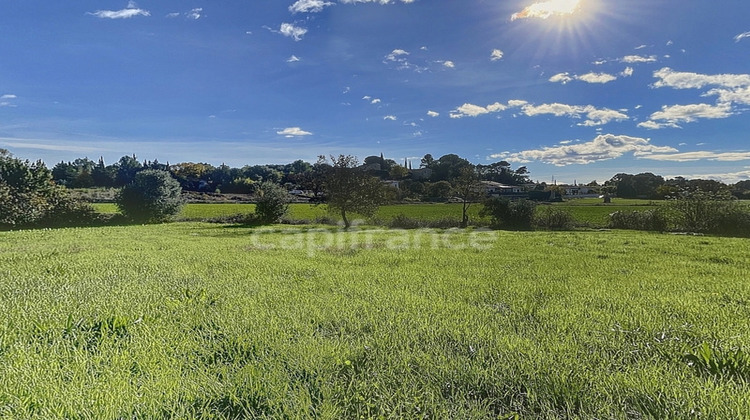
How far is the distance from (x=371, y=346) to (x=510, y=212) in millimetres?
23031

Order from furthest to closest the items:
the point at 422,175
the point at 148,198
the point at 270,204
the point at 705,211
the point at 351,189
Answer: the point at 422,175, the point at 148,198, the point at 270,204, the point at 351,189, the point at 705,211

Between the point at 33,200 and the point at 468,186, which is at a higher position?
the point at 468,186

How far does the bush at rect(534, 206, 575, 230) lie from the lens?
22.3 m

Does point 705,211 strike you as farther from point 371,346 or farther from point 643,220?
point 371,346

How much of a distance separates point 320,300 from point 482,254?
5.47m

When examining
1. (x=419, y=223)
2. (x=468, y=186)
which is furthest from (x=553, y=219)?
(x=419, y=223)

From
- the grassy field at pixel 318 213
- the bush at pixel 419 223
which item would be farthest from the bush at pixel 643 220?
the bush at pixel 419 223

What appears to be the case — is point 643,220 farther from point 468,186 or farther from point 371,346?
point 371,346

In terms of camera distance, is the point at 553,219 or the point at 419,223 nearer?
the point at 553,219

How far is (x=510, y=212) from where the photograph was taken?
23.7 m

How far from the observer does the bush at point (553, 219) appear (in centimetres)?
2230

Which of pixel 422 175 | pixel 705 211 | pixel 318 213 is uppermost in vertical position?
pixel 422 175

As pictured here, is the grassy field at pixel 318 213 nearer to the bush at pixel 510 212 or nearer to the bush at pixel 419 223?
the bush at pixel 419 223

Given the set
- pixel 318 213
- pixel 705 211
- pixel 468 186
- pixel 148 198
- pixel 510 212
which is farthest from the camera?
pixel 318 213
